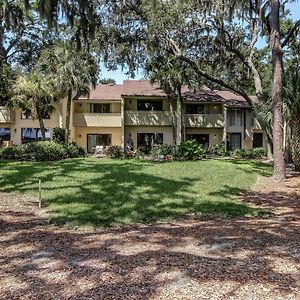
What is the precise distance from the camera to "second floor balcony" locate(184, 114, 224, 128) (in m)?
33.3

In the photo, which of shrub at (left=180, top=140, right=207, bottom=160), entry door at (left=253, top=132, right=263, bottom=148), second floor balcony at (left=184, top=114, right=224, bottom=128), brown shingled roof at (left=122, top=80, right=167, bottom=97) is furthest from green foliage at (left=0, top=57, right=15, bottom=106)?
entry door at (left=253, top=132, right=263, bottom=148)

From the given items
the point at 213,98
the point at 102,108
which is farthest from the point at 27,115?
the point at 213,98

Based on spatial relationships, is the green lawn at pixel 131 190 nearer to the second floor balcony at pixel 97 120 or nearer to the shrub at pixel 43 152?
the shrub at pixel 43 152

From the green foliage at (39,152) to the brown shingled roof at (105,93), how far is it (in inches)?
381

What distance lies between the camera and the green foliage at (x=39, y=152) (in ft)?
70.1

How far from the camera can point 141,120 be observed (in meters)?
33.1

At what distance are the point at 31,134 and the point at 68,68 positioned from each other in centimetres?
1063

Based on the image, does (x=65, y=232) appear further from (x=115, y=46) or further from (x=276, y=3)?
(x=115, y=46)

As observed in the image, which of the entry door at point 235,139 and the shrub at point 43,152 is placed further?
the entry door at point 235,139

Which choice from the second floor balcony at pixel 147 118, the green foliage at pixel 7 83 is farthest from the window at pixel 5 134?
the second floor balcony at pixel 147 118

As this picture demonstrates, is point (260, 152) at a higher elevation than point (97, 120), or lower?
lower

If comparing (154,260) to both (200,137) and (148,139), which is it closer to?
(148,139)

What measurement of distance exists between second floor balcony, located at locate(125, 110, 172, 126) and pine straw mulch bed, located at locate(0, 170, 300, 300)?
83.7 feet

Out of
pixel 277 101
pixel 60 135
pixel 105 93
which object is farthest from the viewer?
pixel 105 93
